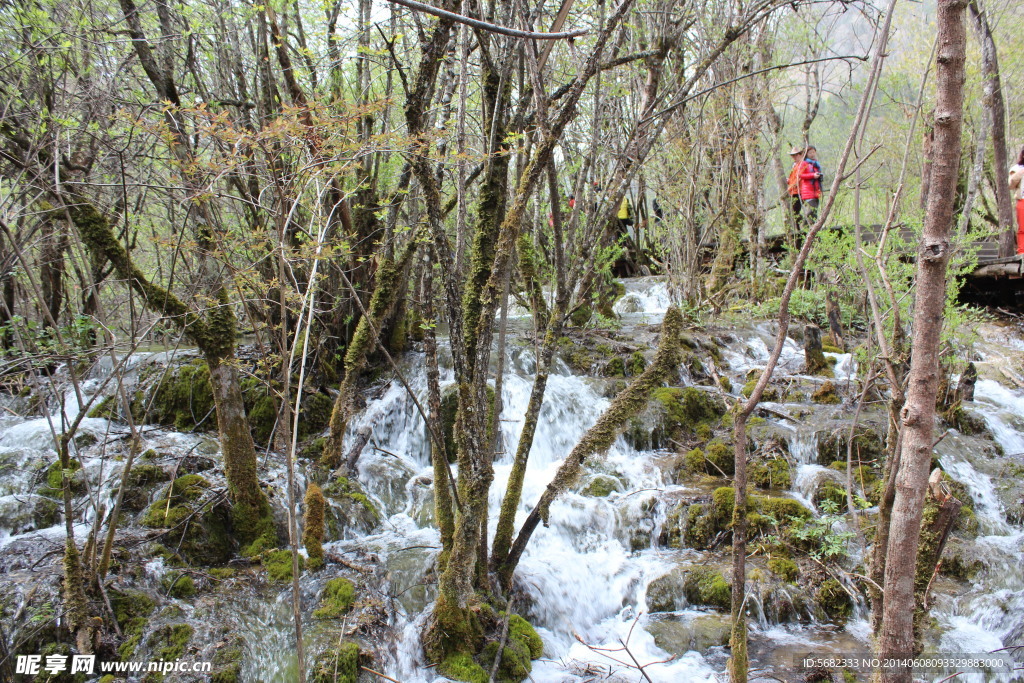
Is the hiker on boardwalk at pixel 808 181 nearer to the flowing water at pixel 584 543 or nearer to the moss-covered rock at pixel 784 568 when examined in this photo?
the flowing water at pixel 584 543

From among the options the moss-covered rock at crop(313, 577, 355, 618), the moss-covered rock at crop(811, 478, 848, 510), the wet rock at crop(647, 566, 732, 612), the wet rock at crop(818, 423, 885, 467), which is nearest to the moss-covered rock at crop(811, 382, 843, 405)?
the wet rock at crop(818, 423, 885, 467)

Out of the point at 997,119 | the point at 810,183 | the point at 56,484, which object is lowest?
the point at 56,484

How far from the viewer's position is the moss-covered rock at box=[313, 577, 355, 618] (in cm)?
390

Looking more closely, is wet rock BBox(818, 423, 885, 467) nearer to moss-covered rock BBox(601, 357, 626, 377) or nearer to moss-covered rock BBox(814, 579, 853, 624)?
moss-covered rock BBox(814, 579, 853, 624)

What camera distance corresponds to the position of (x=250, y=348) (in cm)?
843

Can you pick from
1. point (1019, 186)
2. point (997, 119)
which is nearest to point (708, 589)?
point (1019, 186)

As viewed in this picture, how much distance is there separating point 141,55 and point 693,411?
272 inches

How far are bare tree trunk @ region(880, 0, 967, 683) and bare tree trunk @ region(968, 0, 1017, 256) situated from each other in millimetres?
9700

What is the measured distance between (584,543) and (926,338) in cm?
414

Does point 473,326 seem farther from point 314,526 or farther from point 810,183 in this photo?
point 810,183

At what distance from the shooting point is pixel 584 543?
5.26 metres

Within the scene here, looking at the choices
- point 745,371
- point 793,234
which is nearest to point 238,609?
point 745,371

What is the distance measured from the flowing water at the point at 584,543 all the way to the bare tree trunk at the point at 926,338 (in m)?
1.06

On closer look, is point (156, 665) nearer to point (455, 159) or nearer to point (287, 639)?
point (287, 639)
